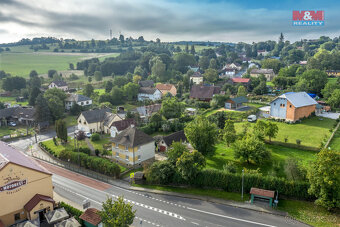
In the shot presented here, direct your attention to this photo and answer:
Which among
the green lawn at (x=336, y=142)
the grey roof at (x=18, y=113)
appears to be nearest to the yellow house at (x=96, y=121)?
the grey roof at (x=18, y=113)

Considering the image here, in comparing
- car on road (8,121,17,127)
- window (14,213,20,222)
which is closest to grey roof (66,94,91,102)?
car on road (8,121,17,127)

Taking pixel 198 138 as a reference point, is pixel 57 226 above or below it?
below

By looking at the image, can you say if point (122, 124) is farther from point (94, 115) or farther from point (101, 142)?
point (94, 115)

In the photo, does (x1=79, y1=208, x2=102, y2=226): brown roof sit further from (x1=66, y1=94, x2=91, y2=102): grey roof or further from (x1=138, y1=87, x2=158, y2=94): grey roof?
(x1=138, y1=87, x2=158, y2=94): grey roof

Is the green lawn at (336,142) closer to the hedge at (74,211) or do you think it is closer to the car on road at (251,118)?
the car on road at (251,118)

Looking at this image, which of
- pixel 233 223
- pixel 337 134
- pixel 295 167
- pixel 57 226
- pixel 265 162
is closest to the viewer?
pixel 57 226

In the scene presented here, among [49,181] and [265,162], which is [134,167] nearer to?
[49,181]

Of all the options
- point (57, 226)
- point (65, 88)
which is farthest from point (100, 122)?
point (65, 88)
